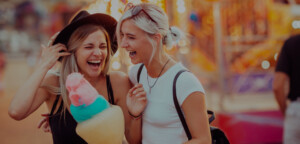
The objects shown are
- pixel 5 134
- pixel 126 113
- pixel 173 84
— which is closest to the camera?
pixel 173 84

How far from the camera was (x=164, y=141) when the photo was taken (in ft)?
5.86

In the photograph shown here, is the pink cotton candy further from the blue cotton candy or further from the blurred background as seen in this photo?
the blurred background

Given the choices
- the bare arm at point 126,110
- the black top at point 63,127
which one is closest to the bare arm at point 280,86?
the bare arm at point 126,110

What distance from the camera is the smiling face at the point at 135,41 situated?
1771mm

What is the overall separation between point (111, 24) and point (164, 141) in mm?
890

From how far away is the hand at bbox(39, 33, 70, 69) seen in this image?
1998mm

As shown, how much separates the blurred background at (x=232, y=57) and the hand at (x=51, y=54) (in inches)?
15.3

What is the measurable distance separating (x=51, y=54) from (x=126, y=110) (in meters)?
0.60

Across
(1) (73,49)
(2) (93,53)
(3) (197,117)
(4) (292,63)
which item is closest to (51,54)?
(1) (73,49)

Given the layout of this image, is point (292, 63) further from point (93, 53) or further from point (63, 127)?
point (63, 127)

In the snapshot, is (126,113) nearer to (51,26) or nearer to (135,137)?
(135,137)

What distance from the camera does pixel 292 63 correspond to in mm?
3068

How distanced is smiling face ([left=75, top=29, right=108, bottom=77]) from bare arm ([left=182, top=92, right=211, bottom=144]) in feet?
2.25

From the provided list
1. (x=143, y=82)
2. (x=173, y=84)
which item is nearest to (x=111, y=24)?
(x=143, y=82)
